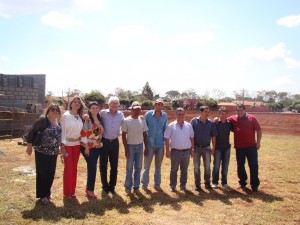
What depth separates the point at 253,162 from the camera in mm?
7176

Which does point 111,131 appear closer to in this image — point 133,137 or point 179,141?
point 133,137

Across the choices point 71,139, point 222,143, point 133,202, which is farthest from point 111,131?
point 222,143

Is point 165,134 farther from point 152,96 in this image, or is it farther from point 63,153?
point 152,96

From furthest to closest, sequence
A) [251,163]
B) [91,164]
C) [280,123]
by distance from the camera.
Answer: [280,123] → [251,163] → [91,164]

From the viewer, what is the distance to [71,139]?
221 inches

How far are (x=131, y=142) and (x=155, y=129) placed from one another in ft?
1.98

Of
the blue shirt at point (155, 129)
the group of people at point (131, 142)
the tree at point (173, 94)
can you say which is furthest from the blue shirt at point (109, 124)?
the tree at point (173, 94)

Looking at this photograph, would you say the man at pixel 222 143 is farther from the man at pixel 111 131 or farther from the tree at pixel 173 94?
the tree at pixel 173 94

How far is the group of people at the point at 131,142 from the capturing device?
5531mm

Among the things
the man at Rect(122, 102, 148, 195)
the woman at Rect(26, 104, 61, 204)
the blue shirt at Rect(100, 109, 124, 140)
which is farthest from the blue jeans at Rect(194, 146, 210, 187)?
the woman at Rect(26, 104, 61, 204)

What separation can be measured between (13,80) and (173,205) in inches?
568

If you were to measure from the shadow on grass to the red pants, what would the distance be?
7.6 inches

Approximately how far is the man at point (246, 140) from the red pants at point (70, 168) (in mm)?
3564

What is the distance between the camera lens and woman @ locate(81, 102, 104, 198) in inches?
229
